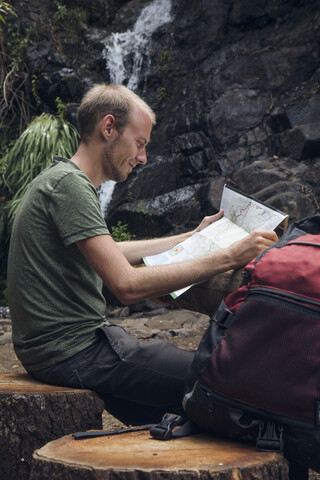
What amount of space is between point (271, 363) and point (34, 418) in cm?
88

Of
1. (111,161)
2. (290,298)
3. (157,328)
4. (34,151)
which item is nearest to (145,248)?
(111,161)

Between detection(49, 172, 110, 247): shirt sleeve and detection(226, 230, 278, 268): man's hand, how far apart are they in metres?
0.45

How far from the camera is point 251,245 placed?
1906mm

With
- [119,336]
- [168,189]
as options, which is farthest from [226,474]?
[168,189]

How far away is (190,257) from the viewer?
2.11m

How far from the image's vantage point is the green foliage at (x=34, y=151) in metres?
7.17

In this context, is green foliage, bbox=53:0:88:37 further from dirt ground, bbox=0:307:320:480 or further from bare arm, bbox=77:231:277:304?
bare arm, bbox=77:231:277:304

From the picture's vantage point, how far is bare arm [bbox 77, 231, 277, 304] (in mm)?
1845

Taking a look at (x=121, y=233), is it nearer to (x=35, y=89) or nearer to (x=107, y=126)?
(x=35, y=89)

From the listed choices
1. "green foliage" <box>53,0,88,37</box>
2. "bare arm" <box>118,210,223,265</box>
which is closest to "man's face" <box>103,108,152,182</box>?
"bare arm" <box>118,210,223,265</box>

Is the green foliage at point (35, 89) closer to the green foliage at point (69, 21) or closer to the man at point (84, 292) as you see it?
the green foliage at point (69, 21)

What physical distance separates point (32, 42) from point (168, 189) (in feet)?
12.1

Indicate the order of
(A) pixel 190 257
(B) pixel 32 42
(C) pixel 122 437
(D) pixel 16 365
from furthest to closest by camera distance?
1. (B) pixel 32 42
2. (D) pixel 16 365
3. (A) pixel 190 257
4. (C) pixel 122 437

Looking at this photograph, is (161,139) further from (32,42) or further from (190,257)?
(190,257)
